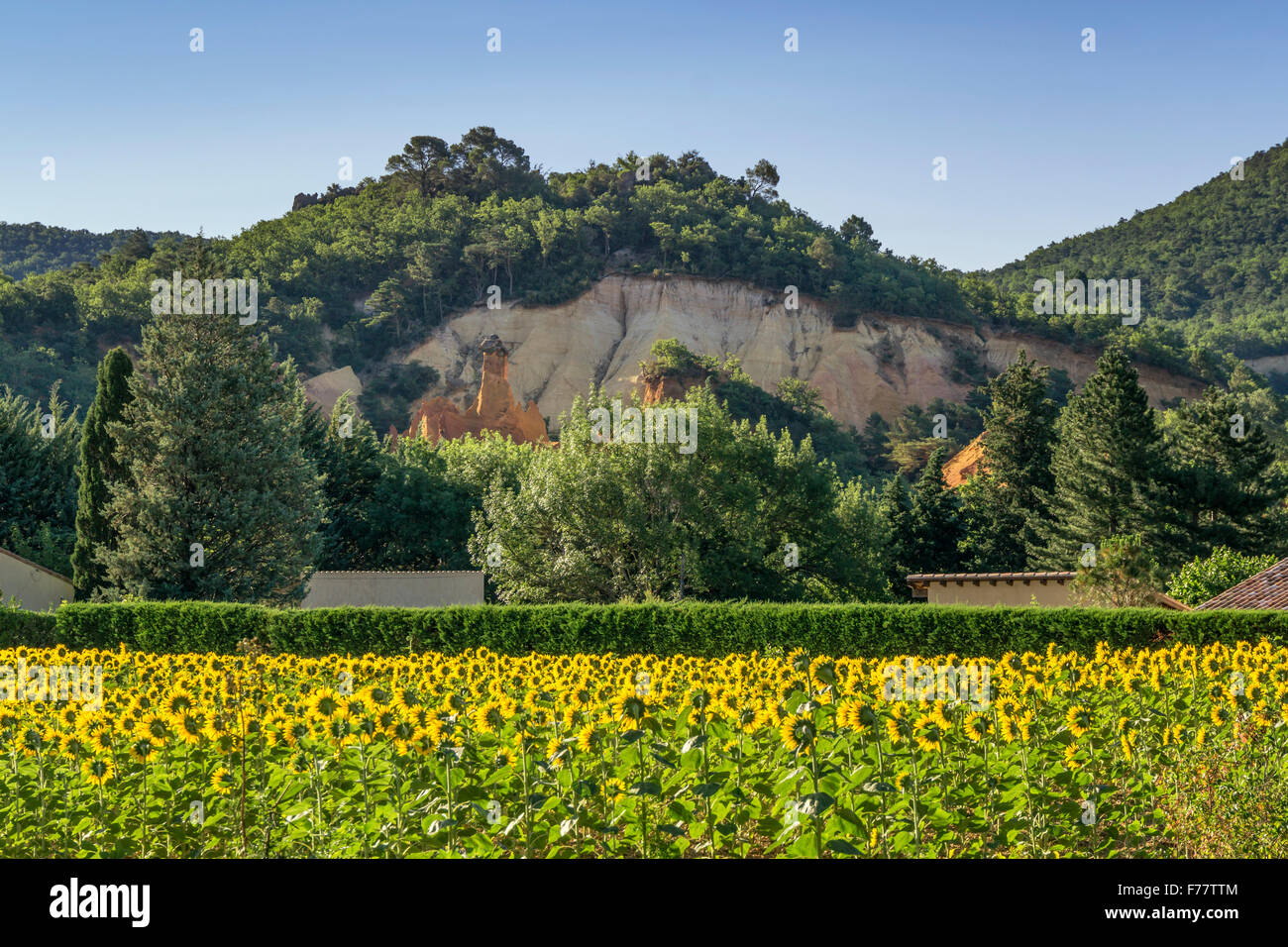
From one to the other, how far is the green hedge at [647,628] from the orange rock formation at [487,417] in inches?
2077

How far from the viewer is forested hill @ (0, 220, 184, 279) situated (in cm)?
14338

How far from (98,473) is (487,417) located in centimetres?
4978

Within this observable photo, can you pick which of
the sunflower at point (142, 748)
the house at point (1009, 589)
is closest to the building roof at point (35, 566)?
the house at point (1009, 589)

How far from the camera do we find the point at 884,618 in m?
23.6

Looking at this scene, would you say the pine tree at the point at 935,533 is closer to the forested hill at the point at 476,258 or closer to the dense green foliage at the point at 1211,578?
the dense green foliage at the point at 1211,578

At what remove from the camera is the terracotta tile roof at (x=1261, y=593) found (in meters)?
22.8

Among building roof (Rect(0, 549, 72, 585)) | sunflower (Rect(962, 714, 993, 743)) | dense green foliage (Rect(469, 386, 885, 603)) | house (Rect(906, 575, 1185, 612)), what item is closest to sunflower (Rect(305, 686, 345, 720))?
sunflower (Rect(962, 714, 993, 743))

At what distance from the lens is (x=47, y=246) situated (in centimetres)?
14938

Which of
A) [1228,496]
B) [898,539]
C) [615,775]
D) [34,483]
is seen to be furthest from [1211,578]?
[34,483]

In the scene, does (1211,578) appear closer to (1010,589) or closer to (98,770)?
(1010,589)

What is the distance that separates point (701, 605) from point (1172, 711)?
15.6 meters

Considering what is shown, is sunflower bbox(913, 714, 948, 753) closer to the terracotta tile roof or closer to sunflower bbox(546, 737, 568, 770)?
sunflower bbox(546, 737, 568, 770)

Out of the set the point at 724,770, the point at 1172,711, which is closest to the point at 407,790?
the point at 724,770
